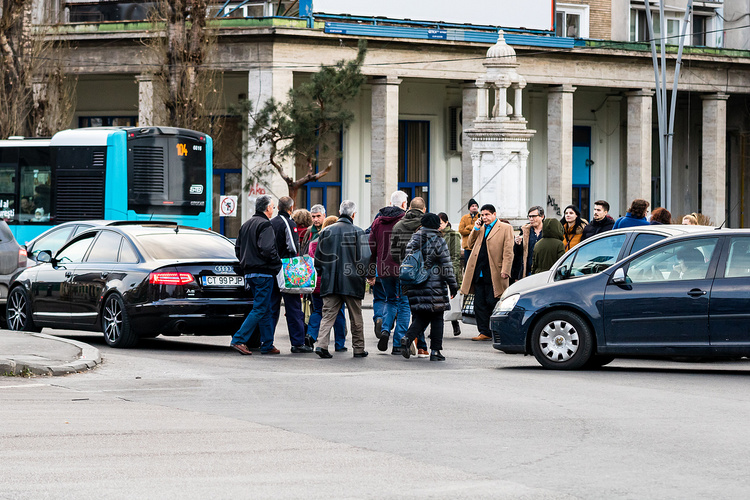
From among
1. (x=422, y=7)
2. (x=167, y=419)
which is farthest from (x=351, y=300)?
(x=422, y=7)

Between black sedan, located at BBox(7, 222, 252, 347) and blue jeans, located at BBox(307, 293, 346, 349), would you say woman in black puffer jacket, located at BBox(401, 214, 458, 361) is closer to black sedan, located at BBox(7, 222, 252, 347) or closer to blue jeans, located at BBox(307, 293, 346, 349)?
blue jeans, located at BBox(307, 293, 346, 349)

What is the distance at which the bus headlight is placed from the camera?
1401 centimetres

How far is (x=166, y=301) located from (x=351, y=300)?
2.26m

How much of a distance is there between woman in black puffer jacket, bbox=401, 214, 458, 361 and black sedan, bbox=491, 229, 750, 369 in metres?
0.95

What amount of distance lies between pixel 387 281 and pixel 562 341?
2730 mm

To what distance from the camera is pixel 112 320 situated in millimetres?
15805

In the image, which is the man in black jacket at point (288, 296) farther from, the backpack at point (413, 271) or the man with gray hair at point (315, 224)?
the man with gray hair at point (315, 224)

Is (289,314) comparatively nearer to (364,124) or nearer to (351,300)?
(351,300)

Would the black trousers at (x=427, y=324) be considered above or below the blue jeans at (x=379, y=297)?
below

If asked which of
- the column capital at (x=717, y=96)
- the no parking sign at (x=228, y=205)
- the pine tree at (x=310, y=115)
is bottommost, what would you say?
the no parking sign at (x=228, y=205)

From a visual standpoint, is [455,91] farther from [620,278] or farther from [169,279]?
[620,278]

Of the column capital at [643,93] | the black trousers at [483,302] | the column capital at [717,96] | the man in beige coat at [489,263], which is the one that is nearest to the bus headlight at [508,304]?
the man in beige coat at [489,263]

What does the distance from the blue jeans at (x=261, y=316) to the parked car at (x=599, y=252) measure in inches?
110

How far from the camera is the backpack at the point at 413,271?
14.2 m
